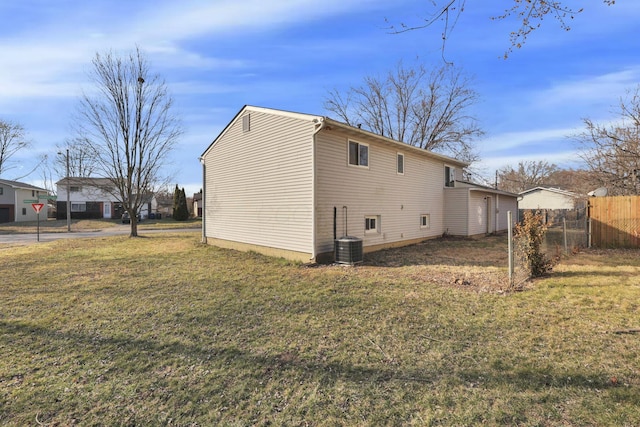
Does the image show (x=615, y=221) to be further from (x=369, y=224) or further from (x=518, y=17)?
(x=518, y=17)

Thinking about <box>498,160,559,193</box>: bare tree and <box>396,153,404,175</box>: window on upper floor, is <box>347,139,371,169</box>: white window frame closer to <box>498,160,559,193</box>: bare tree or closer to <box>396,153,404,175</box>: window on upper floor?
<box>396,153,404,175</box>: window on upper floor

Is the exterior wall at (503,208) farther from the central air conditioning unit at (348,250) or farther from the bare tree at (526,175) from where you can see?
the bare tree at (526,175)

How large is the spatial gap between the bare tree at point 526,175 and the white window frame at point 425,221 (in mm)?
39602

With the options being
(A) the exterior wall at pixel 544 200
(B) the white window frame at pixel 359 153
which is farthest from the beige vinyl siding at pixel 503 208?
(A) the exterior wall at pixel 544 200

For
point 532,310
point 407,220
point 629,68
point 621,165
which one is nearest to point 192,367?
point 532,310

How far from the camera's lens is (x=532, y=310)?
4.94 metres

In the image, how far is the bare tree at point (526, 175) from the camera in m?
47.4

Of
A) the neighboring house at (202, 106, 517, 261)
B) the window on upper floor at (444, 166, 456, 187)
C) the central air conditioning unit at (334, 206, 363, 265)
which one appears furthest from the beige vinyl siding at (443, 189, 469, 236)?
the central air conditioning unit at (334, 206, 363, 265)

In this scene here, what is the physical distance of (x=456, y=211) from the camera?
15.8 metres

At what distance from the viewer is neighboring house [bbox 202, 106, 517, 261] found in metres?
9.33

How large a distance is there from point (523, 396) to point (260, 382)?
96.1 inches

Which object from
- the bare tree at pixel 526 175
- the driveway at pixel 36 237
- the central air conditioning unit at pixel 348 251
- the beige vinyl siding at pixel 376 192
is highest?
the bare tree at pixel 526 175

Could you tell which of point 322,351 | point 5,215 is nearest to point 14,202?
point 5,215

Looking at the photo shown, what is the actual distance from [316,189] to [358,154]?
2540mm
